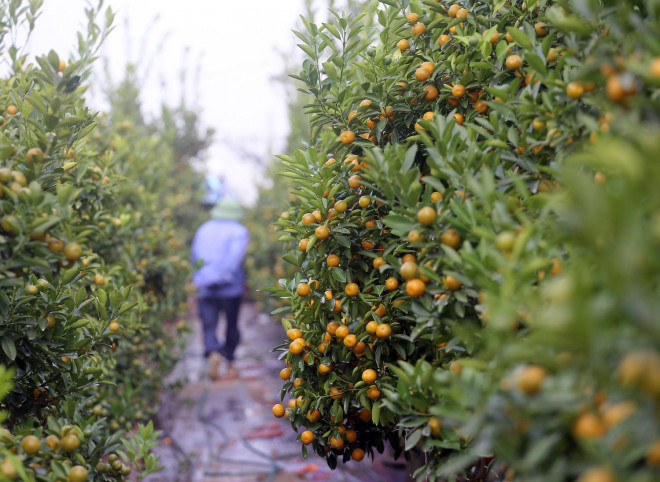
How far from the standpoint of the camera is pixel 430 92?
1.85m

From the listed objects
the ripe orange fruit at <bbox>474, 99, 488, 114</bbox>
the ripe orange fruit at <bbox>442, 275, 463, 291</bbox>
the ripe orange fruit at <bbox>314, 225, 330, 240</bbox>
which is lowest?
the ripe orange fruit at <bbox>442, 275, 463, 291</bbox>

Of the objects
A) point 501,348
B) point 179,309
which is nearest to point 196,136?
point 179,309

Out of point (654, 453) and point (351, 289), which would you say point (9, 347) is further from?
point (654, 453)

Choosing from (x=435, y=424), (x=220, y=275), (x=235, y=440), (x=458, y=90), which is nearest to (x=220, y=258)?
(x=220, y=275)

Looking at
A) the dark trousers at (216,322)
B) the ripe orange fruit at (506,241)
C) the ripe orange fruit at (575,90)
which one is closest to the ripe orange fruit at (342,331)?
the ripe orange fruit at (506,241)

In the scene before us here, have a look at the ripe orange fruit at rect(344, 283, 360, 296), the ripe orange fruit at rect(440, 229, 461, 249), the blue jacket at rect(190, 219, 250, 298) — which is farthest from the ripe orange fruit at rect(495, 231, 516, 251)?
the blue jacket at rect(190, 219, 250, 298)

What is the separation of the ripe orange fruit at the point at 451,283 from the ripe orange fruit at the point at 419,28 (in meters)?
1.04

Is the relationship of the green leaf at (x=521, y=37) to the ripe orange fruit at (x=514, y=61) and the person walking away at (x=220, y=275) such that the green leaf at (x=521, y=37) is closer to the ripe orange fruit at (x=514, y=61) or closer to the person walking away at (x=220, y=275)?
the ripe orange fruit at (x=514, y=61)

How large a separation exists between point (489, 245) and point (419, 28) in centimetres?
107

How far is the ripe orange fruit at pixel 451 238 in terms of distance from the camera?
4.33 feet

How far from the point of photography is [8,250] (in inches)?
53.3

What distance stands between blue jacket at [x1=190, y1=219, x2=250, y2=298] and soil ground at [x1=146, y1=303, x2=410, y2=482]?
3.28ft

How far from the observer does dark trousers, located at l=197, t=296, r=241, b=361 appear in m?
5.76

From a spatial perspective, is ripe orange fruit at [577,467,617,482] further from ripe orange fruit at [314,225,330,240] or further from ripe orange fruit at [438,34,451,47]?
ripe orange fruit at [438,34,451,47]
